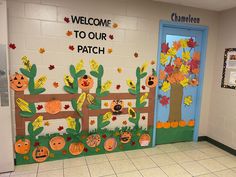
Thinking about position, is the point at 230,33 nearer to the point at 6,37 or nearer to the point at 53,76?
the point at 53,76

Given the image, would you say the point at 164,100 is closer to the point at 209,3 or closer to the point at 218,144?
the point at 218,144

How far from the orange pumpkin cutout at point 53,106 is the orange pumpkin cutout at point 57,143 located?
0.40 metres

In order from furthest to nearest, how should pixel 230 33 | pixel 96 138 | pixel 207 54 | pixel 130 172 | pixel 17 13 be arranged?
pixel 207 54 → pixel 230 33 → pixel 96 138 → pixel 130 172 → pixel 17 13

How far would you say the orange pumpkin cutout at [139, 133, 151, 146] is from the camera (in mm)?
3191

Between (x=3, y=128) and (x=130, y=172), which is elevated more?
(x=3, y=128)

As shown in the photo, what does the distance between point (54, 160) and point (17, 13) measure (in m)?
2.07

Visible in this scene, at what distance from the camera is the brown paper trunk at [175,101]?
10.9ft

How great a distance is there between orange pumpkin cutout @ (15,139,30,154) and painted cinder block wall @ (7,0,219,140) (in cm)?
77

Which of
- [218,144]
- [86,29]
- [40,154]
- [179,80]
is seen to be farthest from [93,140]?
[218,144]

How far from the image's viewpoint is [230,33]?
3.16 metres

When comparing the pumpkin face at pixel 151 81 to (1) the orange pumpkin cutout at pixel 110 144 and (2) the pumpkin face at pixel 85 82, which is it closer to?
(2) the pumpkin face at pixel 85 82

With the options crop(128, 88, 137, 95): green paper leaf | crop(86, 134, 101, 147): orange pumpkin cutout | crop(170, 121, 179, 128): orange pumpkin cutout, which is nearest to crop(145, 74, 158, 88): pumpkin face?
crop(128, 88, 137, 95): green paper leaf

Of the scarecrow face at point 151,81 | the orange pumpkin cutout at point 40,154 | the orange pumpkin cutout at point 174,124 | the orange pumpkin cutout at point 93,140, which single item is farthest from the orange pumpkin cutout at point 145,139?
the orange pumpkin cutout at point 40,154

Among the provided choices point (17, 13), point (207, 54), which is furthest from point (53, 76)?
point (207, 54)
